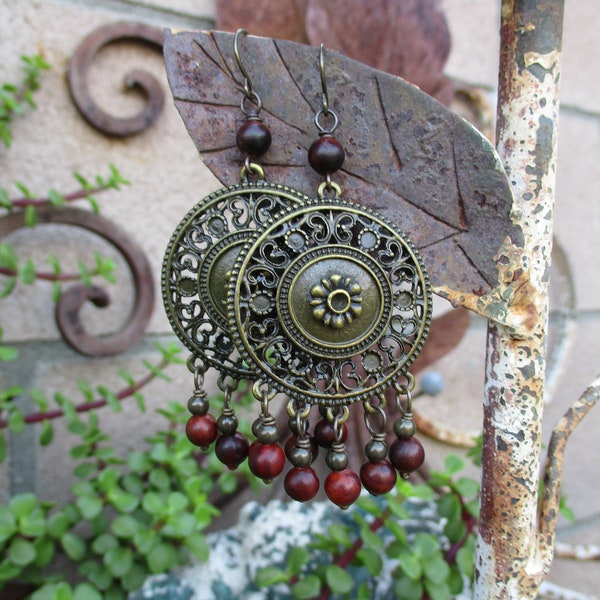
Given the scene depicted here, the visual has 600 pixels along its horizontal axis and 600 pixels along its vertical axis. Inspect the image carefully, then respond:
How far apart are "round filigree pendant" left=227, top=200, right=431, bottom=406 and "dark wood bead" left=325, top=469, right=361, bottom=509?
0.06 m

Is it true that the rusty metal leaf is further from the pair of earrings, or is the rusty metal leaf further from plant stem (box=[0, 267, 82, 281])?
plant stem (box=[0, 267, 82, 281])

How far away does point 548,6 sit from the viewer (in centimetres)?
40

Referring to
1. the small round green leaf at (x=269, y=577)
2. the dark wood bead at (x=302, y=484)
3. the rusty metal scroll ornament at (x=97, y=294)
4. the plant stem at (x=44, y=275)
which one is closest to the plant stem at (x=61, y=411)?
the rusty metal scroll ornament at (x=97, y=294)

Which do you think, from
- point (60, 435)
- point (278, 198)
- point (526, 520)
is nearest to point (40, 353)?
point (60, 435)

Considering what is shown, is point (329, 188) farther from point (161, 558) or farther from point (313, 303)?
point (161, 558)

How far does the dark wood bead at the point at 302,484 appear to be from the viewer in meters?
0.40

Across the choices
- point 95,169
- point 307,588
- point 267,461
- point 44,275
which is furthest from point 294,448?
point 95,169

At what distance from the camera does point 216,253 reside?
1.43 feet

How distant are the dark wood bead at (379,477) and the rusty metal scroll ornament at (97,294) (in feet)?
1.73

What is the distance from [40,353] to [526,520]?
2.33 feet

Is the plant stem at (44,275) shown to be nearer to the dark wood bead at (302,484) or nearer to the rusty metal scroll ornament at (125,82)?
the rusty metal scroll ornament at (125,82)

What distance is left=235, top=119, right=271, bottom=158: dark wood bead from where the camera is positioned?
0.41m

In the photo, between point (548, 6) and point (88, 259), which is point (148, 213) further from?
point (548, 6)

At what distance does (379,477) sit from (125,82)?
0.73 m
